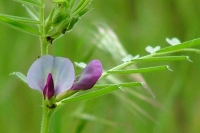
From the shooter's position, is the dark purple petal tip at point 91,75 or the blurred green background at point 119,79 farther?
the blurred green background at point 119,79

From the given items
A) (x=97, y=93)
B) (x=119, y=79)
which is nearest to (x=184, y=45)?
(x=97, y=93)

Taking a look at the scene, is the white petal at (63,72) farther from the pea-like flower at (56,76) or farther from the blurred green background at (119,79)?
the blurred green background at (119,79)

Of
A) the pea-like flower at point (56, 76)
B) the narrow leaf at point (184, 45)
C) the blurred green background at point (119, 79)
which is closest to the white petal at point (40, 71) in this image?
the pea-like flower at point (56, 76)

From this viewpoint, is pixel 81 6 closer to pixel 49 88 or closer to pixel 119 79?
pixel 49 88

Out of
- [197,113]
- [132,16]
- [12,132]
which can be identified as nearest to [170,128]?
[197,113]

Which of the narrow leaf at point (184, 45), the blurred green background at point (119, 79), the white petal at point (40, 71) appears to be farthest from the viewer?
the blurred green background at point (119, 79)

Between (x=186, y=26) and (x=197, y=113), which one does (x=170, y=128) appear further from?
(x=186, y=26)

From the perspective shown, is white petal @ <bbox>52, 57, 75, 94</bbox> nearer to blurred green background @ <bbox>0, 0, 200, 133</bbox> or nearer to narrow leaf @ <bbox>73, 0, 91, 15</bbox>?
narrow leaf @ <bbox>73, 0, 91, 15</bbox>
